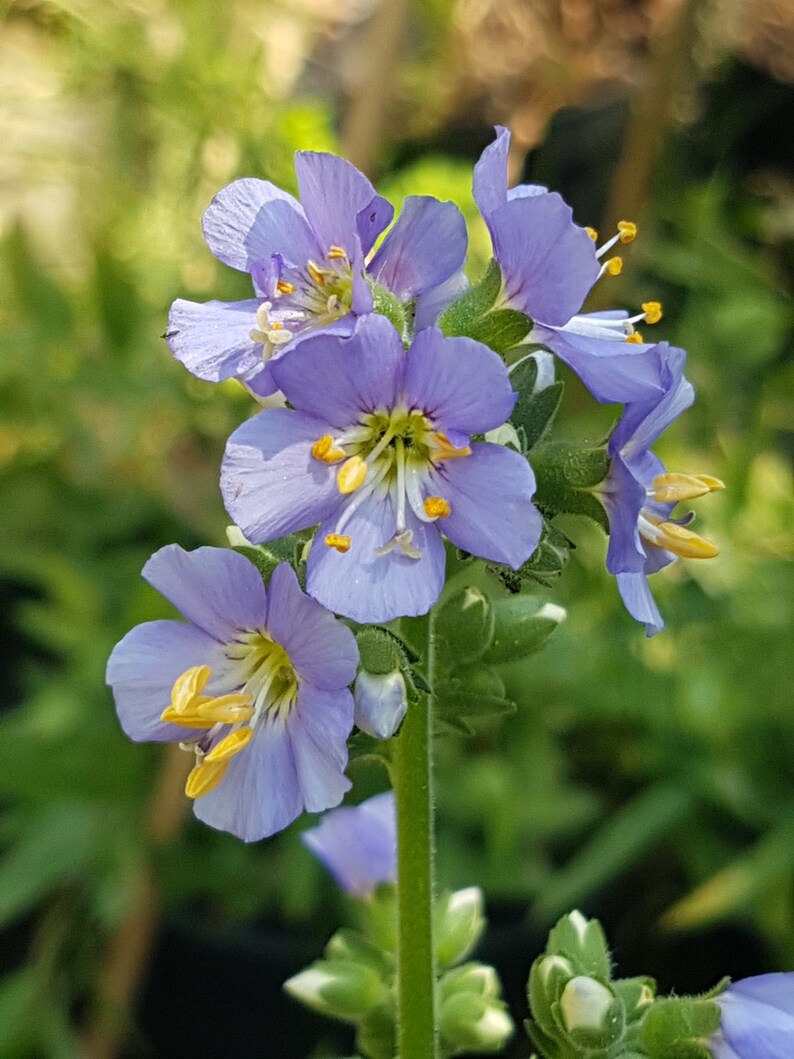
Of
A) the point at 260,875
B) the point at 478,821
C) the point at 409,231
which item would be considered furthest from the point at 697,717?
the point at 409,231

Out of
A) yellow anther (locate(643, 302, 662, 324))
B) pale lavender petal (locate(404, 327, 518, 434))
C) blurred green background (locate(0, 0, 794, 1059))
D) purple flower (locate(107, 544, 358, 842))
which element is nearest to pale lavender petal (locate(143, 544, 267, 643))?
purple flower (locate(107, 544, 358, 842))

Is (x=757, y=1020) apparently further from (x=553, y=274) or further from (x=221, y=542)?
(x=221, y=542)

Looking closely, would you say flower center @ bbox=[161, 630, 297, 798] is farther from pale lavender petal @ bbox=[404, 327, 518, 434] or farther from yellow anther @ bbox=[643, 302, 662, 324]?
yellow anther @ bbox=[643, 302, 662, 324]

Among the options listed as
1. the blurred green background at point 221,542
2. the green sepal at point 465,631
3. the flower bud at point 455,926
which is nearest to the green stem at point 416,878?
the green sepal at point 465,631

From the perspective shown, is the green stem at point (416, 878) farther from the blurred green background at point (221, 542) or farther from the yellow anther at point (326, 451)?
the blurred green background at point (221, 542)

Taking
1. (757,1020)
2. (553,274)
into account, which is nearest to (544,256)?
(553,274)

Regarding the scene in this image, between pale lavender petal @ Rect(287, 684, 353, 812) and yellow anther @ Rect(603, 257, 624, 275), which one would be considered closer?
pale lavender petal @ Rect(287, 684, 353, 812)

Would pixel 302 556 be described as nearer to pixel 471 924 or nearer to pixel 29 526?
pixel 471 924
